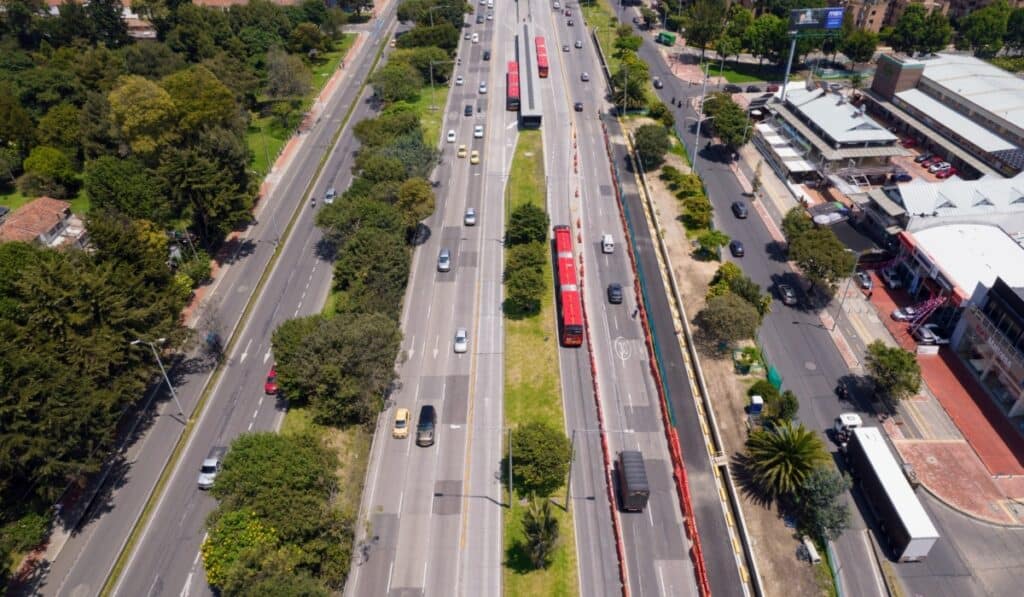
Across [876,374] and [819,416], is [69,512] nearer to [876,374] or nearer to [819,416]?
[819,416]

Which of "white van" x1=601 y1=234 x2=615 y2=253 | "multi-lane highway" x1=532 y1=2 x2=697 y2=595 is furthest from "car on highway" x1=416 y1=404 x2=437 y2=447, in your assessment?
"white van" x1=601 y1=234 x2=615 y2=253

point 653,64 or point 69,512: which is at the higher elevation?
point 653,64

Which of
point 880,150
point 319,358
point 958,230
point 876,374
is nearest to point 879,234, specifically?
point 958,230

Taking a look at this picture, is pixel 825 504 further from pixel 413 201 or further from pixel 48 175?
pixel 48 175

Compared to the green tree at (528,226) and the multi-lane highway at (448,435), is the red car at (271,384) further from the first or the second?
the green tree at (528,226)

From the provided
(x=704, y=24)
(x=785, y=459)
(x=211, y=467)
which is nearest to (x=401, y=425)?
(x=211, y=467)

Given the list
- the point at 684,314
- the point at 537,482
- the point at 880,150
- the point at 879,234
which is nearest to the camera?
the point at 537,482
